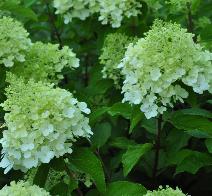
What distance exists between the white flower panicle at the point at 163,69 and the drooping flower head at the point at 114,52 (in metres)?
0.92

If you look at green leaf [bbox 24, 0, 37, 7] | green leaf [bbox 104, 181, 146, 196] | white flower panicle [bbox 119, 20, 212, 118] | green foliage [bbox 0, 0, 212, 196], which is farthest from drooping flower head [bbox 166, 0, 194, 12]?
green leaf [bbox 104, 181, 146, 196]

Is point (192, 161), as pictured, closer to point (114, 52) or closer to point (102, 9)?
point (114, 52)

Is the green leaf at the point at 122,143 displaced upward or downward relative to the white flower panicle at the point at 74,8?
downward

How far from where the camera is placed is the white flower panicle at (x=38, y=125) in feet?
8.13

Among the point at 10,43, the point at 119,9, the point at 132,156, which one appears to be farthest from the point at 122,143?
the point at 119,9

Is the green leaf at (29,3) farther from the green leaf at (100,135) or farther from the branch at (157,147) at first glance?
the branch at (157,147)

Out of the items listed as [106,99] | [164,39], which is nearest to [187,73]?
[164,39]

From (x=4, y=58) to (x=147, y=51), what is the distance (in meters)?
1.11

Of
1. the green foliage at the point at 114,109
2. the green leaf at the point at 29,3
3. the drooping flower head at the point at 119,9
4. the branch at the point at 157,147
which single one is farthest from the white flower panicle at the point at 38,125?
the green leaf at the point at 29,3

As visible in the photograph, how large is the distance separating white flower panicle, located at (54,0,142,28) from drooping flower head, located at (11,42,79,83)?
18.2 inches

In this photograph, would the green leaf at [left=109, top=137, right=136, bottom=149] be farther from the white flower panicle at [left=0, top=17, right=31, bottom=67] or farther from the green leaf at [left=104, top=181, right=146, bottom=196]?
the white flower panicle at [left=0, top=17, right=31, bottom=67]

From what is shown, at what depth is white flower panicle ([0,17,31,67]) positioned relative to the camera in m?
3.35

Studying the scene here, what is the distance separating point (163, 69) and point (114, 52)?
108cm

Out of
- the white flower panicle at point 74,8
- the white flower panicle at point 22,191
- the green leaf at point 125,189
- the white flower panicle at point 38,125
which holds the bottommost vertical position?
the white flower panicle at point 22,191
